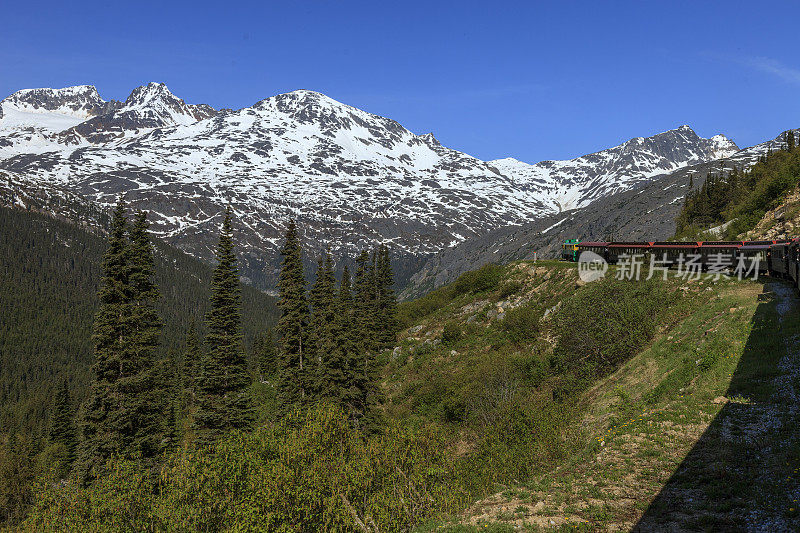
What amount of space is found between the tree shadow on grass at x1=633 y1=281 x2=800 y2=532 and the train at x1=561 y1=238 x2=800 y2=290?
12.2 meters

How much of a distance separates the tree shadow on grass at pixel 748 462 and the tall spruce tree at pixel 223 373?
31583 mm

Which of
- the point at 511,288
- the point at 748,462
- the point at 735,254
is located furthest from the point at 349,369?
the point at 735,254

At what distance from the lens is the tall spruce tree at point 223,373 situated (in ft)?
118

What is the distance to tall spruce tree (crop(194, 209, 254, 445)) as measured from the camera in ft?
118

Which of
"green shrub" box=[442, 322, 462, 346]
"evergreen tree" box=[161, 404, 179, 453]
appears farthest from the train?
"evergreen tree" box=[161, 404, 179, 453]

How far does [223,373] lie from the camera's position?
3709 cm

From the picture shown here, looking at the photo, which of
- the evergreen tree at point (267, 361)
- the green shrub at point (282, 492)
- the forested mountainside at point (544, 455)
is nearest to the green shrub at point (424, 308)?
the evergreen tree at point (267, 361)

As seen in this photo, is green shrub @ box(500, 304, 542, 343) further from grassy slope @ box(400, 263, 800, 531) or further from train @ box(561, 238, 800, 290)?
train @ box(561, 238, 800, 290)

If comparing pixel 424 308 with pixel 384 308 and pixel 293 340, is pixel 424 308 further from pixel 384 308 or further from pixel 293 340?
pixel 293 340

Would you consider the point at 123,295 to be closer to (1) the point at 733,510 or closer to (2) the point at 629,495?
(2) the point at 629,495

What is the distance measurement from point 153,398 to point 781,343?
3862 centimetres

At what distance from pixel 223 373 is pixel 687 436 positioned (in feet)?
107

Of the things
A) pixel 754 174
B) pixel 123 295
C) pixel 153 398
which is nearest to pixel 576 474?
pixel 153 398

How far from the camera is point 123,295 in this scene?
3247cm
